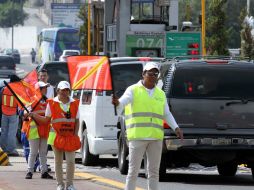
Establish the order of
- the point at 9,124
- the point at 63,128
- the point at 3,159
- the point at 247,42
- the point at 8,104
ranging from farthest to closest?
the point at 247,42 < the point at 9,124 < the point at 8,104 < the point at 3,159 < the point at 63,128

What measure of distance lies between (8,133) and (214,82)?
7167mm

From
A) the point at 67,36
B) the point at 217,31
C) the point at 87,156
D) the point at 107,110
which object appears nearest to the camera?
the point at 107,110

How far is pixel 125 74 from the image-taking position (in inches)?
746

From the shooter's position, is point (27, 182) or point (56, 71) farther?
point (56, 71)

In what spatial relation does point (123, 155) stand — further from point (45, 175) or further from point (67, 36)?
point (67, 36)

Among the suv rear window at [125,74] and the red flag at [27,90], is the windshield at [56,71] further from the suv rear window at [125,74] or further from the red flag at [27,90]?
the red flag at [27,90]

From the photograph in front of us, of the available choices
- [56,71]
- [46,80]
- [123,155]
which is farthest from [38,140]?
[56,71]

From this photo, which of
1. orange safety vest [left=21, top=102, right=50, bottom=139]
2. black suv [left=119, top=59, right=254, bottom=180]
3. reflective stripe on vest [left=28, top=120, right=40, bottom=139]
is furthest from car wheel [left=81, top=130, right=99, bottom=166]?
black suv [left=119, top=59, right=254, bottom=180]

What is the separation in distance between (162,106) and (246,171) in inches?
280

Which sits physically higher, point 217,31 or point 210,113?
point 210,113

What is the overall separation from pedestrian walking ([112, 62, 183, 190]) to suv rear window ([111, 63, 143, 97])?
21.1 ft

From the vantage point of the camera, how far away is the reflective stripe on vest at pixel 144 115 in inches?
480

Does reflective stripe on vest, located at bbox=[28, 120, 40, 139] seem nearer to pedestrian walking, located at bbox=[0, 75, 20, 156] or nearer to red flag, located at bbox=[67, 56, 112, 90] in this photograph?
Result: red flag, located at bbox=[67, 56, 112, 90]

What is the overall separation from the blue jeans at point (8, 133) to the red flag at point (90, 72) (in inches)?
312
